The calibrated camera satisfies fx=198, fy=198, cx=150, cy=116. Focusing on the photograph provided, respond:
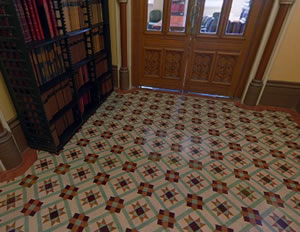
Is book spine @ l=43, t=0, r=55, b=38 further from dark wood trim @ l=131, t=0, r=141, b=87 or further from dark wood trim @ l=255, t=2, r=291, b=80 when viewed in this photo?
dark wood trim @ l=255, t=2, r=291, b=80

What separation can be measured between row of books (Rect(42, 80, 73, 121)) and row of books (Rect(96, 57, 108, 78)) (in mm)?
656

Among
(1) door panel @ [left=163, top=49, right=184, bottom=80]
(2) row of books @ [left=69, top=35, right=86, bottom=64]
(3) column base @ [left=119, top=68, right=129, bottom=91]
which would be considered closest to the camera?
(2) row of books @ [left=69, top=35, right=86, bottom=64]

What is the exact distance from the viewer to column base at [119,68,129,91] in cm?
315

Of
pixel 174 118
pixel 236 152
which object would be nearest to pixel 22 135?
pixel 174 118

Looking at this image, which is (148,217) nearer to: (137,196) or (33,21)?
(137,196)

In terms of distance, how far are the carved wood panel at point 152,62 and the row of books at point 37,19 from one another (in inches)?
63.0

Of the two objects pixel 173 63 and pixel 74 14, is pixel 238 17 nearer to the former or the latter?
pixel 173 63

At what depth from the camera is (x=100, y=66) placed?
2.76 meters

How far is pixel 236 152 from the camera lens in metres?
2.12

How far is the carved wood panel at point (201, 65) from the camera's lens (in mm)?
2965

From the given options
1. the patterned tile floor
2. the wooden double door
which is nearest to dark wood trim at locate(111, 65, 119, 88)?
the wooden double door

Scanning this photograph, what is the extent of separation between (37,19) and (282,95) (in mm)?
3140

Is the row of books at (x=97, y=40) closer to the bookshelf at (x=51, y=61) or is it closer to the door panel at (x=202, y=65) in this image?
the bookshelf at (x=51, y=61)

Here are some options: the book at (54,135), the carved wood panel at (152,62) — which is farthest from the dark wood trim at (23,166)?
the carved wood panel at (152,62)
